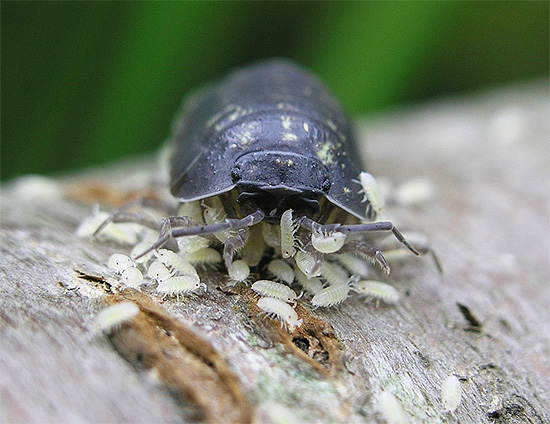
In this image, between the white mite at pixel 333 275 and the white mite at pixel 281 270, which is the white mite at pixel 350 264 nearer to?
the white mite at pixel 333 275

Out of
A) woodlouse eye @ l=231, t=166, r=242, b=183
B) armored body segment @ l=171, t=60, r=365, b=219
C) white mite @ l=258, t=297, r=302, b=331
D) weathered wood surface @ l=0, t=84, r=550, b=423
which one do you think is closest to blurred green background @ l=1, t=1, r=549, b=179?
weathered wood surface @ l=0, t=84, r=550, b=423

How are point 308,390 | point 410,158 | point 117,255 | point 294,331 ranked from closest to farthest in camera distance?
point 308,390, point 294,331, point 117,255, point 410,158

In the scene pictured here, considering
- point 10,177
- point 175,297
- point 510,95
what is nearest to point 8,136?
point 10,177

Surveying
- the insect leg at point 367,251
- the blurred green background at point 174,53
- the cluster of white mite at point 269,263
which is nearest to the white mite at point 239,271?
the cluster of white mite at point 269,263

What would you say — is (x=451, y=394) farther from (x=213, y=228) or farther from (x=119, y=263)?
(x=119, y=263)

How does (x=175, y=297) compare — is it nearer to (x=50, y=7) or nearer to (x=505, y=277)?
(x=505, y=277)

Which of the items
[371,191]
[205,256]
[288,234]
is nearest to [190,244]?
[205,256]
